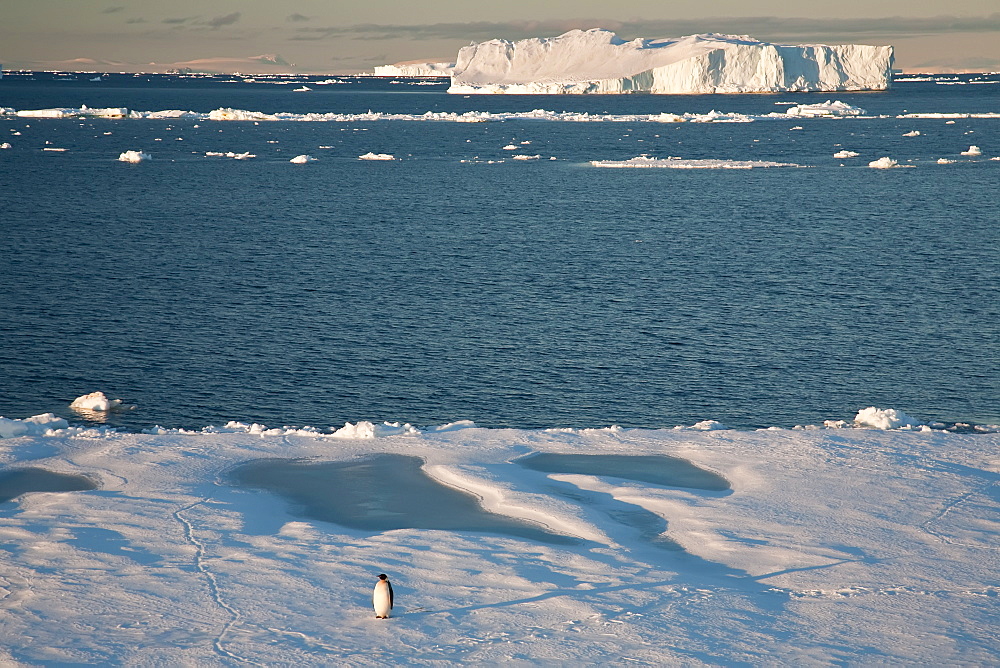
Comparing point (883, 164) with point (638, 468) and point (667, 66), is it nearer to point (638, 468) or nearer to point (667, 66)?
point (638, 468)

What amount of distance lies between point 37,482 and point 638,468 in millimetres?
9434

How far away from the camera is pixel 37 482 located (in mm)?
15664

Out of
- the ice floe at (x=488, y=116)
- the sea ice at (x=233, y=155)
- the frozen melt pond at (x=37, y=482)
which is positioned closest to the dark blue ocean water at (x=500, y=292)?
the frozen melt pond at (x=37, y=482)

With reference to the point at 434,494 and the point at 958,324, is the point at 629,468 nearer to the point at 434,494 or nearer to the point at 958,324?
the point at 434,494

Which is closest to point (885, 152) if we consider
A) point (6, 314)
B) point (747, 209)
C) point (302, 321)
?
point (747, 209)

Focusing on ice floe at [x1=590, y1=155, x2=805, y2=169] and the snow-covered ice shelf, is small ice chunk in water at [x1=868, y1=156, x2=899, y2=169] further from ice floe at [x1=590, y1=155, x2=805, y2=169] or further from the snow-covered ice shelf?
the snow-covered ice shelf

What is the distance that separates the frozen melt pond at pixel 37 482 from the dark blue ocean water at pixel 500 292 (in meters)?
4.72

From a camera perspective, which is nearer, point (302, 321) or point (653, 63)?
point (302, 321)

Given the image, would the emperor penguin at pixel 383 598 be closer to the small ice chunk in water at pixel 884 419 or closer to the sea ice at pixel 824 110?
the small ice chunk in water at pixel 884 419

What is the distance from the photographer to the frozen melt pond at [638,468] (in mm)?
15794

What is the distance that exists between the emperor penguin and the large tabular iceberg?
119765 mm

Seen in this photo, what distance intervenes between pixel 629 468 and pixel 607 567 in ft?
13.7

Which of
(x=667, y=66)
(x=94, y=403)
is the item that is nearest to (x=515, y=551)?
(x=94, y=403)

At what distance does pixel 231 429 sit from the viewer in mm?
19188
